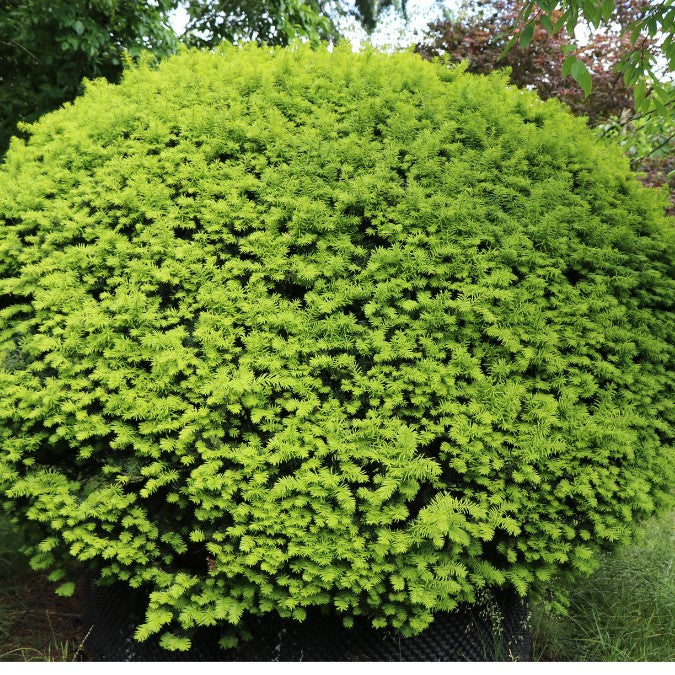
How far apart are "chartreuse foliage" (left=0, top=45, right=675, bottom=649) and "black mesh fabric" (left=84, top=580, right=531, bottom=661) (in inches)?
6.6

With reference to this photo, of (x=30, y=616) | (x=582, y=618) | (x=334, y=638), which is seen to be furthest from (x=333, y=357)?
(x=30, y=616)

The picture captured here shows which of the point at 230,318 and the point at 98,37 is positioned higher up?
the point at 98,37

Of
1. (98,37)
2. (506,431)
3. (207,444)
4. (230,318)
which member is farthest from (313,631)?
(98,37)

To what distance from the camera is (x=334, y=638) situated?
295 centimetres

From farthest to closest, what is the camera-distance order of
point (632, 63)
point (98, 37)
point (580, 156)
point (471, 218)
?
point (98, 37), point (632, 63), point (580, 156), point (471, 218)

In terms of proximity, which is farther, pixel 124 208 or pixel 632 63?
pixel 632 63

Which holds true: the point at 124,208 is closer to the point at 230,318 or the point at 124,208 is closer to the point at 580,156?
the point at 230,318

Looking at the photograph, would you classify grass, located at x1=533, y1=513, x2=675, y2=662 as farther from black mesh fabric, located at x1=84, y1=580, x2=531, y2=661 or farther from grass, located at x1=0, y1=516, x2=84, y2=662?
grass, located at x1=0, y1=516, x2=84, y2=662

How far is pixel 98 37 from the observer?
20.7 feet

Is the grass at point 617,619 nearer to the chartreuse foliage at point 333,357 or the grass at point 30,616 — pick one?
the chartreuse foliage at point 333,357

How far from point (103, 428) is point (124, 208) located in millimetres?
1050

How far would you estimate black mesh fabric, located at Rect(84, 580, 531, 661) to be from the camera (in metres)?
2.94

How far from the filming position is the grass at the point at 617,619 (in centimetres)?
354

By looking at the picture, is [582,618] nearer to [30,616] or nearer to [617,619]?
[617,619]
